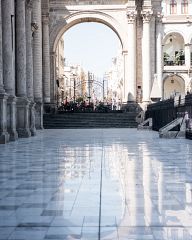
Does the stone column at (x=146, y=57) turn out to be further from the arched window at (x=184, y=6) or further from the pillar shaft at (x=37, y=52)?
the arched window at (x=184, y=6)

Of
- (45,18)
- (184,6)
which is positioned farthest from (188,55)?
(45,18)

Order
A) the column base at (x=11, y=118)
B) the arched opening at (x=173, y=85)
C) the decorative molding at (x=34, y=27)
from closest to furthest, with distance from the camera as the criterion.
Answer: the column base at (x=11, y=118) < the decorative molding at (x=34, y=27) < the arched opening at (x=173, y=85)

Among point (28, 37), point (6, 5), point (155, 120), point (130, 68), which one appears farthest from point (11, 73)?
point (130, 68)

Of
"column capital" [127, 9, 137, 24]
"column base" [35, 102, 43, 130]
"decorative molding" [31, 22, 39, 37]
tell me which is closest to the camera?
"decorative molding" [31, 22, 39, 37]

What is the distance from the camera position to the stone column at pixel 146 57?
42.4m

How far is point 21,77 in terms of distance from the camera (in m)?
26.3

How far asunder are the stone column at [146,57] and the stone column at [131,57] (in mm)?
848

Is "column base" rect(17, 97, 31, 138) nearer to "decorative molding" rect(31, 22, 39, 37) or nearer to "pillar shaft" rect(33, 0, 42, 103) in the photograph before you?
"decorative molding" rect(31, 22, 39, 37)

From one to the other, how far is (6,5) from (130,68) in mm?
22106

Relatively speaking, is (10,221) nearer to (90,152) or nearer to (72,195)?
(72,195)

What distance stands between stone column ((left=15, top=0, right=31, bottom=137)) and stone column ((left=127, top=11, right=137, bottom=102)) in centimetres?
1778

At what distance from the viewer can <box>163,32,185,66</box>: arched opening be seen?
6109cm

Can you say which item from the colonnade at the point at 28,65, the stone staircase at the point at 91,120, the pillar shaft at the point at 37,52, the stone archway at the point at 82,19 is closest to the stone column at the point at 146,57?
the colonnade at the point at 28,65

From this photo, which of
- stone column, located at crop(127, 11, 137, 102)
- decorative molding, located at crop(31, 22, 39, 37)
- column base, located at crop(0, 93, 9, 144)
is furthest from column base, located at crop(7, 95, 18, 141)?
stone column, located at crop(127, 11, 137, 102)
